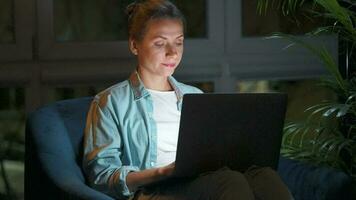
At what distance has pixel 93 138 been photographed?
2.38m

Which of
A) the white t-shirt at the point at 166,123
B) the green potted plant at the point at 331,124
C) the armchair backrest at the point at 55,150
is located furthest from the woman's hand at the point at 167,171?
the green potted plant at the point at 331,124

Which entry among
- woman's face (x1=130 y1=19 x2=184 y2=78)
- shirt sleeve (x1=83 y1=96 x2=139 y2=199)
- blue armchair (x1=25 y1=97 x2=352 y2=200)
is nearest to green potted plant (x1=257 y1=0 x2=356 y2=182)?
blue armchair (x1=25 y1=97 x2=352 y2=200)

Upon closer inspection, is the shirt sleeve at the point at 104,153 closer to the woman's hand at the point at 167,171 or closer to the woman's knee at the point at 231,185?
the woman's hand at the point at 167,171

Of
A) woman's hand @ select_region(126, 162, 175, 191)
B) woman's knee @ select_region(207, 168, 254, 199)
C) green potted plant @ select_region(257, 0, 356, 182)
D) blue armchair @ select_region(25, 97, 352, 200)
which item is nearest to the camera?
woman's knee @ select_region(207, 168, 254, 199)

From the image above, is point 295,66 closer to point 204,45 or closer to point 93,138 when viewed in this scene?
point 204,45

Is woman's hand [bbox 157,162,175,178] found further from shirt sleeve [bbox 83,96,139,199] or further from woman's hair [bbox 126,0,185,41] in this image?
woman's hair [bbox 126,0,185,41]

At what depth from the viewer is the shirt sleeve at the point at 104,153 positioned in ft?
7.45

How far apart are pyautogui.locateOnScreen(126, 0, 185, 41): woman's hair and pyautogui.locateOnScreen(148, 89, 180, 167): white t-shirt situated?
0.74ft

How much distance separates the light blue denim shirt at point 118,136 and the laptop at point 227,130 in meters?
0.31

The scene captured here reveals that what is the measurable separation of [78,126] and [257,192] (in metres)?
0.83

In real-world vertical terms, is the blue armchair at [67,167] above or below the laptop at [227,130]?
below

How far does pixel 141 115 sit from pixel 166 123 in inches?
4.1

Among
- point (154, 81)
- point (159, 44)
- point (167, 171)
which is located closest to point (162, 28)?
point (159, 44)

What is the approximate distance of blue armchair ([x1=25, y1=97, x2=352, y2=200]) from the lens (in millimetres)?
2219
